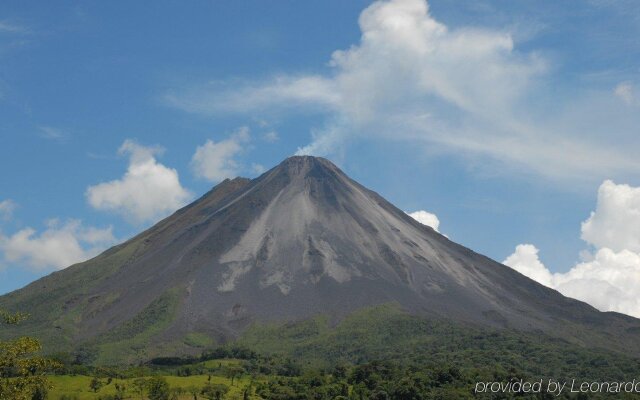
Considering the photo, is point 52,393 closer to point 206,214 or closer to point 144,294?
point 144,294

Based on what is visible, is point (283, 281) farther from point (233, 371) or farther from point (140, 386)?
point (140, 386)

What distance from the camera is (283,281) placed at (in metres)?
144

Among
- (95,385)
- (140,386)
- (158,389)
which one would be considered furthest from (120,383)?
(158,389)

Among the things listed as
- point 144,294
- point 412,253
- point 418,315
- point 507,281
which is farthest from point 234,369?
point 507,281

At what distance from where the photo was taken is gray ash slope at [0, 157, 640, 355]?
433ft

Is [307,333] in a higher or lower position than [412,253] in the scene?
lower

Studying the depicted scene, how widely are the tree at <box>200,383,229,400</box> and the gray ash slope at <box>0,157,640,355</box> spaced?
40.9m

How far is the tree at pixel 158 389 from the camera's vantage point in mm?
70688

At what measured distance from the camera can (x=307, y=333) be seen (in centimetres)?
12169

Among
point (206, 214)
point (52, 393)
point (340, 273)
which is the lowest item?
point (52, 393)

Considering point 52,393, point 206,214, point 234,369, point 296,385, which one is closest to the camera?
point 52,393

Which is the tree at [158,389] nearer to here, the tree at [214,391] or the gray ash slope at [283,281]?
the tree at [214,391]

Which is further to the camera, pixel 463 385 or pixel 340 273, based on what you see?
pixel 340 273

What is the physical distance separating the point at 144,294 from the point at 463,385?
8447 centimetres
